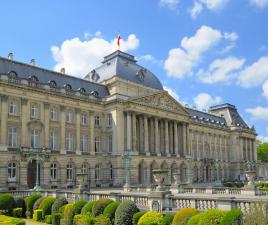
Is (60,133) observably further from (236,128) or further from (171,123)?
(236,128)

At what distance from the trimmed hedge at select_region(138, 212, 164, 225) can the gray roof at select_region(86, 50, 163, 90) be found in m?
44.6

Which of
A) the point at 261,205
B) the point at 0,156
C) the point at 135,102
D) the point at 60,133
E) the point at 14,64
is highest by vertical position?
the point at 14,64

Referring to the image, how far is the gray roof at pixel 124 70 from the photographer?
6350 centimetres

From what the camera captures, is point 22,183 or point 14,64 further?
point 14,64

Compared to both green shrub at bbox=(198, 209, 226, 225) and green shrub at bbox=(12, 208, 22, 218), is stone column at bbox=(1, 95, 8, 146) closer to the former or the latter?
green shrub at bbox=(12, 208, 22, 218)

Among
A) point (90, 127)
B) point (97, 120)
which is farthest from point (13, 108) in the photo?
point (97, 120)

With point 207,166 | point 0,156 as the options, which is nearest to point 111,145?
point 0,156

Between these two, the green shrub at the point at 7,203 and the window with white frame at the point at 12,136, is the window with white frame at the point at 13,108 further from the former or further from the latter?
the green shrub at the point at 7,203

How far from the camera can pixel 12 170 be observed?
45625 mm

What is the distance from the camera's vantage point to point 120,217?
20000mm

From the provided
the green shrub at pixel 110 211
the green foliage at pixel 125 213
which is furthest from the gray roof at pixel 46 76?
the green foliage at pixel 125 213

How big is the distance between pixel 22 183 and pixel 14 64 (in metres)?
16.5

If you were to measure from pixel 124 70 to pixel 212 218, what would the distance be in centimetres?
5058

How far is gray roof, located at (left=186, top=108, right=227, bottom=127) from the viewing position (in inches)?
3383
